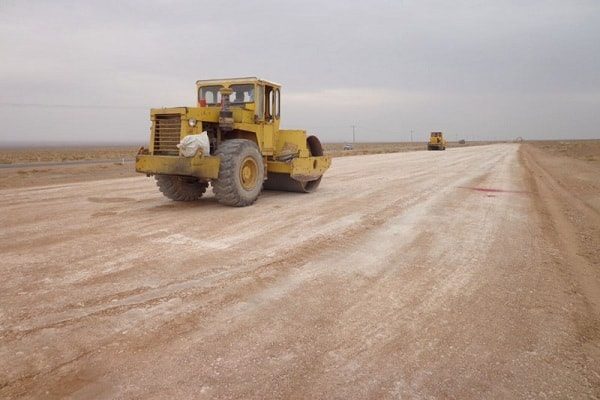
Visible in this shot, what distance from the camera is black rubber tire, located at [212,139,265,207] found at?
8398 millimetres

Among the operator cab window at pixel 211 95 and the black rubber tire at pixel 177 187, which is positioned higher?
the operator cab window at pixel 211 95

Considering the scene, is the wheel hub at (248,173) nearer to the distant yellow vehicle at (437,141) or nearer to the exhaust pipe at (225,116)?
the exhaust pipe at (225,116)

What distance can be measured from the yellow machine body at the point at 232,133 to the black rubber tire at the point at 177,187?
0.74 metres

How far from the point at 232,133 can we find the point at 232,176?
1755 millimetres

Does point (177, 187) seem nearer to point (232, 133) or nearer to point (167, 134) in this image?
point (167, 134)

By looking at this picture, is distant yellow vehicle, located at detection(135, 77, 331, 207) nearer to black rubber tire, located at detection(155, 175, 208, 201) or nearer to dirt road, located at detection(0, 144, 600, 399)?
black rubber tire, located at detection(155, 175, 208, 201)

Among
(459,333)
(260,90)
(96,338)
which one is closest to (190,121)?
(260,90)

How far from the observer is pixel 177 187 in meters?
9.57

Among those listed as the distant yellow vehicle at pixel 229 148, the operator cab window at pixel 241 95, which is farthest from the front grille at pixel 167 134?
the operator cab window at pixel 241 95

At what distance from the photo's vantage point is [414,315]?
3629 millimetres

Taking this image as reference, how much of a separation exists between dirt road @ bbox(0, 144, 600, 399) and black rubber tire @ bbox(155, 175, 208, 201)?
2.23 metres

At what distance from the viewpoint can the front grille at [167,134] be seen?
8.70 meters

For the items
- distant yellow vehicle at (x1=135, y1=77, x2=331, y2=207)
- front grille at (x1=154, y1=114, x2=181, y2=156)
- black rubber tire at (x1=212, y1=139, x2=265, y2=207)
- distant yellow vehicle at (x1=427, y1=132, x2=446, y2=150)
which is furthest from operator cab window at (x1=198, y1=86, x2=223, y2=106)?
distant yellow vehicle at (x1=427, y1=132, x2=446, y2=150)

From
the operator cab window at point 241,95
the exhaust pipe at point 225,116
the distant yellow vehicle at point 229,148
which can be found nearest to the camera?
the distant yellow vehicle at point 229,148
